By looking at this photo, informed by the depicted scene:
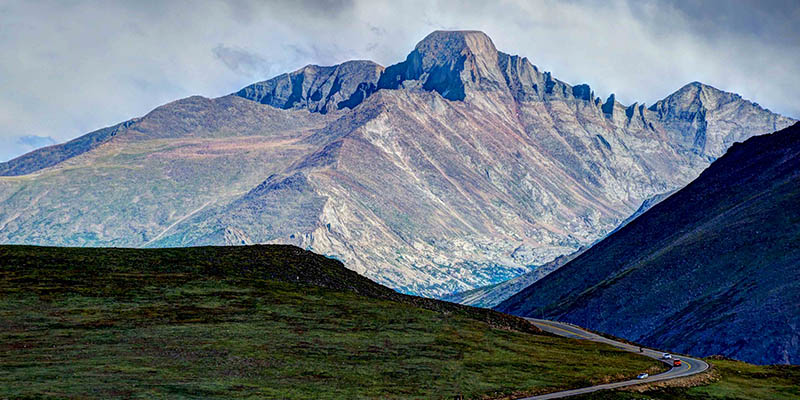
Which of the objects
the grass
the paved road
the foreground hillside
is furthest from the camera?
the grass

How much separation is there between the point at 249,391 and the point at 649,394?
45223 millimetres

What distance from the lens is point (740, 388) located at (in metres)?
104

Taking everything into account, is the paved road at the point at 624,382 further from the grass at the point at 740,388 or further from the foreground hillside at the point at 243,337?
the foreground hillside at the point at 243,337

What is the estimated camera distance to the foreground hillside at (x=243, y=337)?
3290 inches

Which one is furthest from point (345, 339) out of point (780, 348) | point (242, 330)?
point (780, 348)

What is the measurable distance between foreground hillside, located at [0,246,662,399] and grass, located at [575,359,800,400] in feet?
27.8

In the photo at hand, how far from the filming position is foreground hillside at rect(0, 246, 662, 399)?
83.6 meters

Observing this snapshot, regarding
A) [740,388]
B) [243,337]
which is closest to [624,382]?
[740,388]

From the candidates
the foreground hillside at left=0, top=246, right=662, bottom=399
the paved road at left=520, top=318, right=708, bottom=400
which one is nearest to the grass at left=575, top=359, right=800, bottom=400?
the paved road at left=520, top=318, right=708, bottom=400

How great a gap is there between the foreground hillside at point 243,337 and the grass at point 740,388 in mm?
8478

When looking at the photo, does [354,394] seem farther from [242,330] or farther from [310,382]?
[242,330]

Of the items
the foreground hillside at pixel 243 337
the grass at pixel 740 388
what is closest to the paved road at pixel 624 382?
the grass at pixel 740 388

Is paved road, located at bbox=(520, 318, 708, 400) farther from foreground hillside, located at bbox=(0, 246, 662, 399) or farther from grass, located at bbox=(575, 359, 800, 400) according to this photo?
foreground hillside, located at bbox=(0, 246, 662, 399)

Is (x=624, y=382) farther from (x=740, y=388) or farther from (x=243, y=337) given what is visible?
(x=243, y=337)
